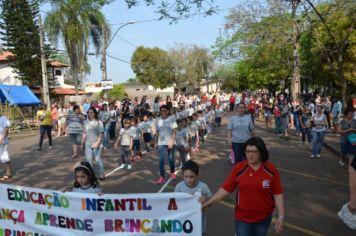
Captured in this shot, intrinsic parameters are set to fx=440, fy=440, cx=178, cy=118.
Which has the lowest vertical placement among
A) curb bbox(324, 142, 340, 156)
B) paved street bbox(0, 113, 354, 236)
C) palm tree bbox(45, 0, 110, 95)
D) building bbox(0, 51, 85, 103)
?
curb bbox(324, 142, 340, 156)

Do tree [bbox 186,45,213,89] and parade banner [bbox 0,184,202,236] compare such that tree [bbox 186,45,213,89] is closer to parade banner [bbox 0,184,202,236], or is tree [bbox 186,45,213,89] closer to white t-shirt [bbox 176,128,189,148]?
white t-shirt [bbox 176,128,189,148]

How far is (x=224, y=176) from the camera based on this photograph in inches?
411

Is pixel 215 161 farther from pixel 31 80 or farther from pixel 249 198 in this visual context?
pixel 31 80

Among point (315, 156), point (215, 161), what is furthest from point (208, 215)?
point (315, 156)

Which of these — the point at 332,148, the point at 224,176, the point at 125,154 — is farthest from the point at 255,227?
the point at 332,148

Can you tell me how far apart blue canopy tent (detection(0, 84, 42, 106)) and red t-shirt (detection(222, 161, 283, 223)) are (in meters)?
25.6

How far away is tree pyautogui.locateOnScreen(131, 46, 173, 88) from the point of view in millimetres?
78438

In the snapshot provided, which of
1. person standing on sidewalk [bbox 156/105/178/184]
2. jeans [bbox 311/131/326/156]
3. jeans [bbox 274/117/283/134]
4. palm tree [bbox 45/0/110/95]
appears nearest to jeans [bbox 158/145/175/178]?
person standing on sidewalk [bbox 156/105/178/184]

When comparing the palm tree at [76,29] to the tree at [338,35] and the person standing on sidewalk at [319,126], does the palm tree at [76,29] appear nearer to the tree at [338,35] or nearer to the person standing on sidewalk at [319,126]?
the tree at [338,35]

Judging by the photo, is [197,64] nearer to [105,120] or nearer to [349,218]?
[105,120]

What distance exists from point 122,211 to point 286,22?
75.0 ft

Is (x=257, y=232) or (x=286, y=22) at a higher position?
(x=286, y=22)

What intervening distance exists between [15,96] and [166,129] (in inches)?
870

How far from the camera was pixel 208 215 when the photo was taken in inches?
284
